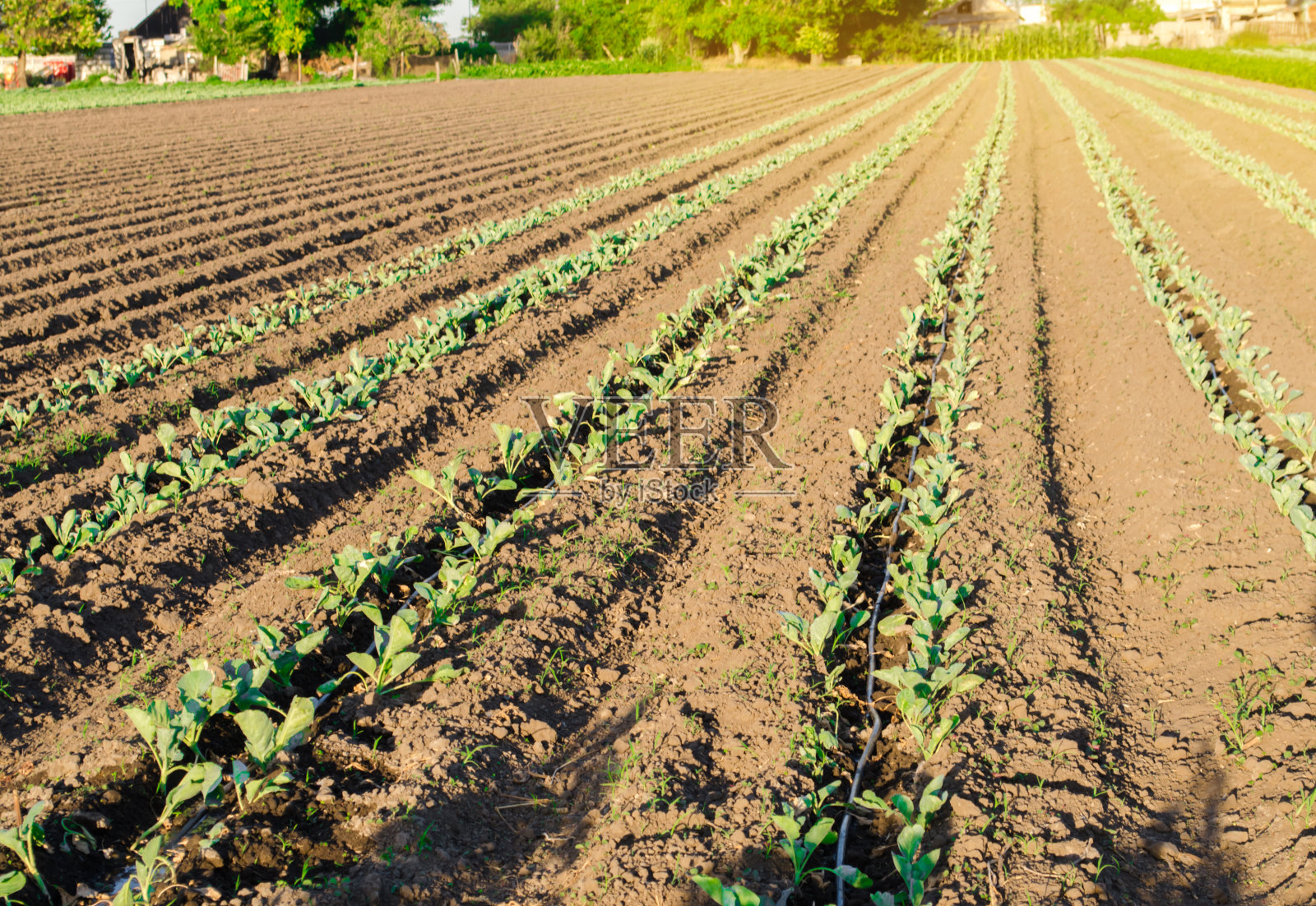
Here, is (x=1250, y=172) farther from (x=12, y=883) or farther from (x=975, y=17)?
(x=975, y=17)

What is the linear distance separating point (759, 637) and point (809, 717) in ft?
1.46

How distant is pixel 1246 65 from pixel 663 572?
128 ft

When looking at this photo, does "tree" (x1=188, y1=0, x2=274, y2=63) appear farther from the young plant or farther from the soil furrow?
the young plant

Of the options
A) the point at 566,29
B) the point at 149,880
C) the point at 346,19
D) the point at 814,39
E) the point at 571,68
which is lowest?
the point at 149,880

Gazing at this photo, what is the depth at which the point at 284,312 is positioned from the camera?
24.4 ft

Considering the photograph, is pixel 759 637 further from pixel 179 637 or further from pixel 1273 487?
pixel 1273 487

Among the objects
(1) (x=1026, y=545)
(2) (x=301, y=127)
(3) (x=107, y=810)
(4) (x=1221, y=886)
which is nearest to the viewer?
(4) (x=1221, y=886)

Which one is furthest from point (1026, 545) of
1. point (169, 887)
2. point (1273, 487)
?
point (169, 887)

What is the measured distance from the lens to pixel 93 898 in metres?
2.43

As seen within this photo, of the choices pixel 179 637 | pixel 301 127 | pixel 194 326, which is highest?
pixel 301 127

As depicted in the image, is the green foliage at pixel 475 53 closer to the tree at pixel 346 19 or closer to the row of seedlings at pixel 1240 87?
the tree at pixel 346 19

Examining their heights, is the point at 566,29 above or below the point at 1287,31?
above

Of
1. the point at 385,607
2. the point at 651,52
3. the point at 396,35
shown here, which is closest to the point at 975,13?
the point at 651,52

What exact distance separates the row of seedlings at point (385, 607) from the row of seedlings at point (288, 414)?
3.69 feet
